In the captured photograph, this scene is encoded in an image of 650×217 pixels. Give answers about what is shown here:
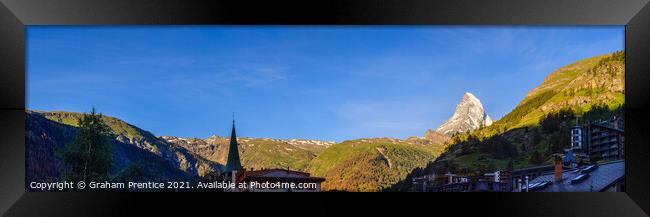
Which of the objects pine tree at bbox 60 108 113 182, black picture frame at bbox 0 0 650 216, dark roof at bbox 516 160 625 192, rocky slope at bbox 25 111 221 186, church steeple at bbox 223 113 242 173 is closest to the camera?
black picture frame at bbox 0 0 650 216

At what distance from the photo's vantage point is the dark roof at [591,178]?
6.53 metres

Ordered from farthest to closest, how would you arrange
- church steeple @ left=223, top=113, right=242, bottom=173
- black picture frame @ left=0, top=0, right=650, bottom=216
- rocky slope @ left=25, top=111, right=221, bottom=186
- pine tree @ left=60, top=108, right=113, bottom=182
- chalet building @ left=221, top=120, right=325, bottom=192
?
church steeple @ left=223, top=113, right=242, bottom=173
pine tree @ left=60, top=108, right=113, bottom=182
chalet building @ left=221, top=120, right=325, bottom=192
rocky slope @ left=25, top=111, right=221, bottom=186
black picture frame @ left=0, top=0, right=650, bottom=216

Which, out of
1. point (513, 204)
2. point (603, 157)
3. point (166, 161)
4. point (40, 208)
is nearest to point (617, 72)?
point (603, 157)

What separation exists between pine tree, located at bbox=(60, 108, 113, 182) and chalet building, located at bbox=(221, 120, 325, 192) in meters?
1.63

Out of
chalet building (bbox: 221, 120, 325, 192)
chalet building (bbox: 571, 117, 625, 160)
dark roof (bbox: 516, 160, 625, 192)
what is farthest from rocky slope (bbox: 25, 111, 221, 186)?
chalet building (bbox: 571, 117, 625, 160)

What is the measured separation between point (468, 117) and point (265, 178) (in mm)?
2874

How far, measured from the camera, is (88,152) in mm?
7281

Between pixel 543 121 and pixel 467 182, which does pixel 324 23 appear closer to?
pixel 467 182

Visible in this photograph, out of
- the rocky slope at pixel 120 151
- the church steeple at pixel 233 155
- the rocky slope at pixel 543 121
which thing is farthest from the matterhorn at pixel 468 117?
the rocky slope at pixel 120 151

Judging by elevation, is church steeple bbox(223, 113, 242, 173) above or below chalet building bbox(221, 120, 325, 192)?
above

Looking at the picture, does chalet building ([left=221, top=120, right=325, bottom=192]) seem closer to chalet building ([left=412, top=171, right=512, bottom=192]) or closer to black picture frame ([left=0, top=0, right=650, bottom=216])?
black picture frame ([left=0, top=0, right=650, bottom=216])

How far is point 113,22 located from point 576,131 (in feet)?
20.3

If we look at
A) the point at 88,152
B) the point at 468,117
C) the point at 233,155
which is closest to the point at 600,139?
the point at 468,117

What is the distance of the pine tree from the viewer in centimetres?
705
